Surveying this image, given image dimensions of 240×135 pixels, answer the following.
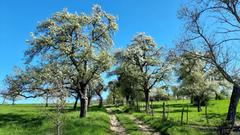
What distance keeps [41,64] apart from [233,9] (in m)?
24.5

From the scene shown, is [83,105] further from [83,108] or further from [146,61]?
[146,61]

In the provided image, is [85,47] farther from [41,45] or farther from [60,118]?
[60,118]

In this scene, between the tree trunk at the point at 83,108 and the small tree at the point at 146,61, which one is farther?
the small tree at the point at 146,61

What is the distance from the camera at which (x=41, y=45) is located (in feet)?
147

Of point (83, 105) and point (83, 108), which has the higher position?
point (83, 105)

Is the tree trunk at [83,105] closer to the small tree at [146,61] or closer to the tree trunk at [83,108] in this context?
the tree trunk at [83,108]

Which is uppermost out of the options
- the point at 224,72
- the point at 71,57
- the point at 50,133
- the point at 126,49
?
the point at 126,49

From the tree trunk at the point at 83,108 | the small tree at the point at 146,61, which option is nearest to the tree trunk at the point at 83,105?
the tree trunk at the point at 83,108

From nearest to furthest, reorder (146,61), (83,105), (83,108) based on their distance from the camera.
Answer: (83,108) < (83,105) < (146,61)

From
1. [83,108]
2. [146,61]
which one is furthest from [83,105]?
[146,61]

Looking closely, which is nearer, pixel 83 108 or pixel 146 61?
pixel 83 108

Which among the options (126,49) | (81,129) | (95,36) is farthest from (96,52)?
(126,49)

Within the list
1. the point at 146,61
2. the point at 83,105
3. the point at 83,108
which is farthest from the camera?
the point at 146,61

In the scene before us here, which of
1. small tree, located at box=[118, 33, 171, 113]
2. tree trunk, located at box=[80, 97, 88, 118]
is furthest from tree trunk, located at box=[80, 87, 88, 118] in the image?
small tree, located at box=[118, 33, 171, 113]
